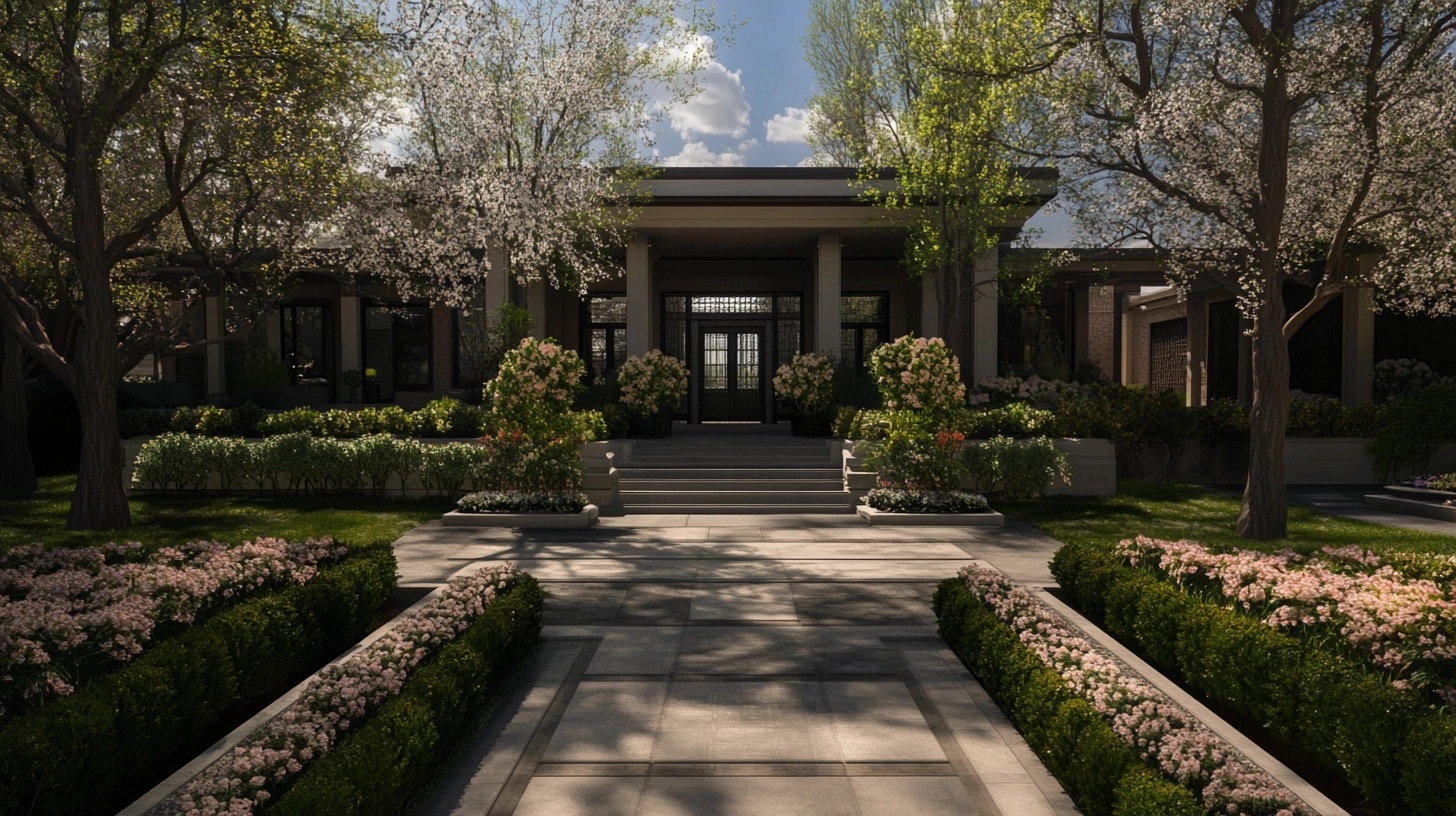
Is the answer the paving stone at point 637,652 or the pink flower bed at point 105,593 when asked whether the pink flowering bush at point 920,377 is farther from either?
the pink flower bed at point 105,593

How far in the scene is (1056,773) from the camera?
14.8ft

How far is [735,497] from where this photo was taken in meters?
15.3

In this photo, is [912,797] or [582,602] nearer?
[912,797]

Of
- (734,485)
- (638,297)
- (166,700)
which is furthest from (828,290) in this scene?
(166,700)

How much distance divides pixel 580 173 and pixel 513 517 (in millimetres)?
8677

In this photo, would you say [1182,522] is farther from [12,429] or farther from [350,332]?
[350,332]

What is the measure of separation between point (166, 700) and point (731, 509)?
1067 cm

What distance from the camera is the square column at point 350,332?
88.1ft

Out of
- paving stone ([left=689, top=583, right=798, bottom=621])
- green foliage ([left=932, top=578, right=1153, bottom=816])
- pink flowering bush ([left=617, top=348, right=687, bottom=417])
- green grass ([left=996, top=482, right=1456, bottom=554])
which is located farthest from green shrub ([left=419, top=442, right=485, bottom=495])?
green foliage ([left=932, top=578, right=1153, bottom=816])

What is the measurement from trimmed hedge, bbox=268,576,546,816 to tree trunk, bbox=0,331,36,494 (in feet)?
46.1

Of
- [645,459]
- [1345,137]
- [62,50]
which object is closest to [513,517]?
[645,459]

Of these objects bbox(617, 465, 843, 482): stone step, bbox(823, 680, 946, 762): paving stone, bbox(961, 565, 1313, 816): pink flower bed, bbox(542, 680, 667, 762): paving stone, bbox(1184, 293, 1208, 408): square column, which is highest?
bbox(1184, 293, 1208, 408): square column

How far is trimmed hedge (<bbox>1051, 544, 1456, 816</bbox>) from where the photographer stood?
3.79 m

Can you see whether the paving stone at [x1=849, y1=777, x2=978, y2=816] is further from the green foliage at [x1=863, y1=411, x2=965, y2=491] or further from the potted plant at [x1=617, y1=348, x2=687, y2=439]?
the potted plant at [x1=617, y1=348, x2=687, y2=439]
